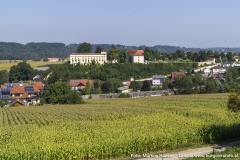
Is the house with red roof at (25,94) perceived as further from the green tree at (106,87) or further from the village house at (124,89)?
the village house at (124,89)

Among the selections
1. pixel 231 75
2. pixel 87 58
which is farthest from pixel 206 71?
pixel 87 58

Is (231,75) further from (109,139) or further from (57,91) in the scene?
(109,139)

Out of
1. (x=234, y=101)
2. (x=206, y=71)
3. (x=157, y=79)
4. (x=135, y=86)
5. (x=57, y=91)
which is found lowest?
(x=135, y=86)

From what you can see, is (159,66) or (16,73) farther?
(16,73)

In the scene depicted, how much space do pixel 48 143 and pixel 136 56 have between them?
9569 cm

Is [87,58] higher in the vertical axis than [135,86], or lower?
higher

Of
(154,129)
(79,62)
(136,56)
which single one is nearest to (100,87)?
(79,62)

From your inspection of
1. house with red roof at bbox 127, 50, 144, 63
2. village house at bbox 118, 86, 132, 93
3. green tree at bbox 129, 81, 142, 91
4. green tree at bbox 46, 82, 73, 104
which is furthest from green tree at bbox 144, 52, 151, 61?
green tree at bbox 46, 82, 73, 104

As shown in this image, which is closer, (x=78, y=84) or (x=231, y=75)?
(x=78, y=84)

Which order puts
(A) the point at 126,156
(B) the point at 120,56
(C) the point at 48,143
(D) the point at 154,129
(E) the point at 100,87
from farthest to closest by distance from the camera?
(B) the point at 120,56, (E) the point at 100,87, (D) the point at 154,129, (C) the point at 48,143, (A) the point at 126,156

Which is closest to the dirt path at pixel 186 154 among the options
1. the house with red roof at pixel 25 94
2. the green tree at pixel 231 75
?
the house with red roof at pixel 25 94

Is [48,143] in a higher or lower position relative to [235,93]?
lower

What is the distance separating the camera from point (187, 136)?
22359mm

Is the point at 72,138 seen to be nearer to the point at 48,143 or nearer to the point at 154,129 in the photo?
the point at 48,143
